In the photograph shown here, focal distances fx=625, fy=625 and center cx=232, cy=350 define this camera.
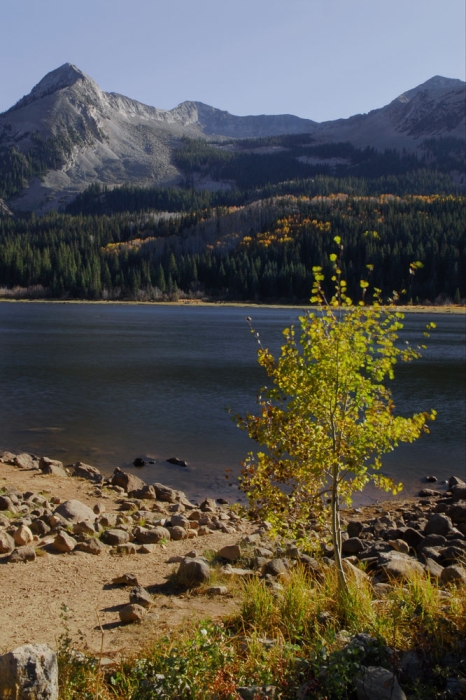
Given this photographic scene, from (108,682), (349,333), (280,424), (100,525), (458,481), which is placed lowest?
(458,481)

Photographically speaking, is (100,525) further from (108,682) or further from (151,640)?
(108,682)

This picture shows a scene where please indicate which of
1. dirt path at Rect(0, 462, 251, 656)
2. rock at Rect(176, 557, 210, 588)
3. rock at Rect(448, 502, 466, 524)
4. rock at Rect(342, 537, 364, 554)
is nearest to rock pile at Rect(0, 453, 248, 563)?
dirt path at Rect(0, 462, 251, 656)

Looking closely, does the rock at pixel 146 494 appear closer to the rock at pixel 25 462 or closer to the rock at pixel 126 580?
the rock at pixel 25 462

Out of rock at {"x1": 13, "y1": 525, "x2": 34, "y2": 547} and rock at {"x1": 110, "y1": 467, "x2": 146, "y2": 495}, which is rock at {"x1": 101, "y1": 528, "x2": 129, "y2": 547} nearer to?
rock at {"x1": 13, "y1": 525, "x2": 34, "y2": 547}

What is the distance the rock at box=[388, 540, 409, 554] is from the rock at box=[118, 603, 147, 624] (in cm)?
593

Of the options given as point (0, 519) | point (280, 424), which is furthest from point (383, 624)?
point (0, 519)

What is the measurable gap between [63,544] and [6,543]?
1048 millimetres

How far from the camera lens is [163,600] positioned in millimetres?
9883

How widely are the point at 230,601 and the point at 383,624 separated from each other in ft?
10.1

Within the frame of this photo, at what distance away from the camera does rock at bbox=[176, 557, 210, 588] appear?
1048cm

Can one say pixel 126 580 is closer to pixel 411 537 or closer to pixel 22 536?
pixel 22 536

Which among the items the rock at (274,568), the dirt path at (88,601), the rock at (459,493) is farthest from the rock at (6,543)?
the rock at (459,493)

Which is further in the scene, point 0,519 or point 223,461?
point 223,461

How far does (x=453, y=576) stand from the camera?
9.86 meters
